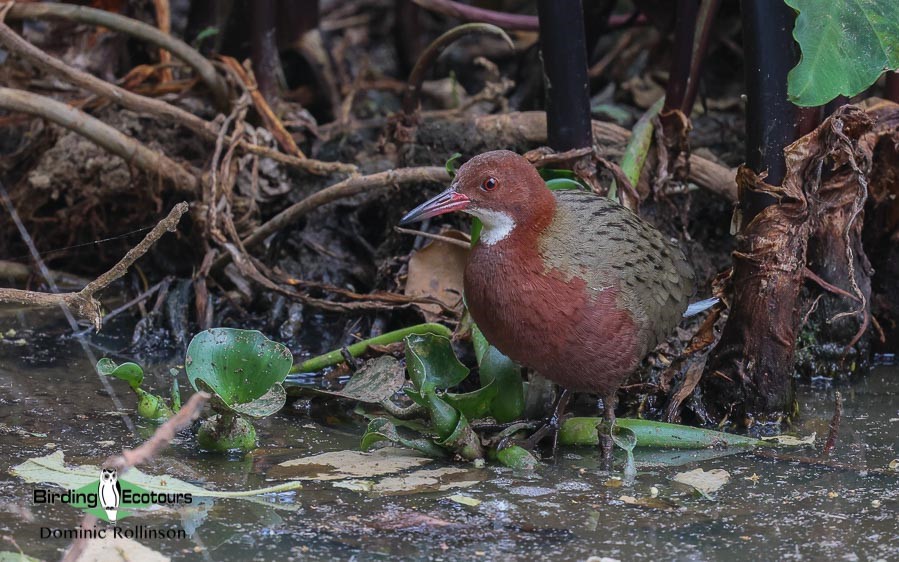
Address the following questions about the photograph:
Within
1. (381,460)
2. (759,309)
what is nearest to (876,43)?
(759,309)

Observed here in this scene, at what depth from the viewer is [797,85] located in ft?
9.78

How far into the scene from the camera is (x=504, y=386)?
3.35 meters

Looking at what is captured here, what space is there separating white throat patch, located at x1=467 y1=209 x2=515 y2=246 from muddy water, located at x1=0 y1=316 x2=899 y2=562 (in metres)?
0.66

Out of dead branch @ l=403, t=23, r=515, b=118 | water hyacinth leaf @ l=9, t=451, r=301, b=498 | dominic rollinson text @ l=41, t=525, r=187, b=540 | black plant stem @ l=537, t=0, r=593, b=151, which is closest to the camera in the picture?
dominic rollinson text @ l=41, t=525, r=187, b=540

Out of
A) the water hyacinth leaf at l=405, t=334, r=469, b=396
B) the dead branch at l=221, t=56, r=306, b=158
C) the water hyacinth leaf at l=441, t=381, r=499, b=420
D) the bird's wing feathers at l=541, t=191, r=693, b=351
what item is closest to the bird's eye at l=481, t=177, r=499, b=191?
the bird's wing feathers at l=541, t=191, r=693, b=351

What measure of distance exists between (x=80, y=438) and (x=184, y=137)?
222 centimetres

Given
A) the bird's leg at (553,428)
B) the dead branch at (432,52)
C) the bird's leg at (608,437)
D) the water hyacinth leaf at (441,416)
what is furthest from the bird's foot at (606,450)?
the dead branch at (432,52)

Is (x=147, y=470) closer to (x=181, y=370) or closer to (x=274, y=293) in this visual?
(x=181, y=370)

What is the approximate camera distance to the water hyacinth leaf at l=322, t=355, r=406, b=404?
11.1ft

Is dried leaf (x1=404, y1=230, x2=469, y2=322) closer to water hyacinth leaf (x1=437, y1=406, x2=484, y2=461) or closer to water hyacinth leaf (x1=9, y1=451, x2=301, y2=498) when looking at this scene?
water hyacinth leaf (x1=437, y1=406, x2=484, y2=461)

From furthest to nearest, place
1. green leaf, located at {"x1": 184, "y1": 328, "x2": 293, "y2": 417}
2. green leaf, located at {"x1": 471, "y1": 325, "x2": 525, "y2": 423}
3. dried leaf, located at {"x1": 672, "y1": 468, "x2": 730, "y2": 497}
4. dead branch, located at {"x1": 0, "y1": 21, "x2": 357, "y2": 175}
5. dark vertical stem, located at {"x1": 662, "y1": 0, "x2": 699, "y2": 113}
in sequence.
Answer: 1. dead branch, located at {"x1": 0, "y1": 21, "x2": 357, "y2": 175}
2. dark vertical stem, located at {"x1": 662, "y1": 0, "x2": 699, "y2": 113}
3. green leaf, located at {"x1": 471, "y1": 325, "x2": 525, "y2": 423}
4. green leaf, located at {"x1": 184, "y1": 328, "x2": 293, "y2": 417}
5. dried leaf, located at {"x1": 672, "y1": 468, "x2": 730, "y2": 497}

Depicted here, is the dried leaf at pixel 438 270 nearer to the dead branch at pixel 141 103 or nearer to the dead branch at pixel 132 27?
the dead branch at pixel 141 103

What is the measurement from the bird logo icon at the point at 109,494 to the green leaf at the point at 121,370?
526 mm

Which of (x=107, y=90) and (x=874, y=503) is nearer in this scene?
(x=874, y=503)
